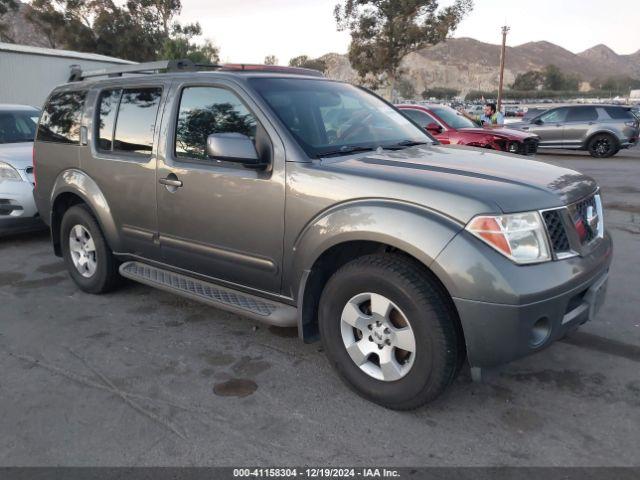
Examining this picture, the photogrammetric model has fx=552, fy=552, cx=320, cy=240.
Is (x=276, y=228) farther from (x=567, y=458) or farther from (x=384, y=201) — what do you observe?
(x=567, y=458)

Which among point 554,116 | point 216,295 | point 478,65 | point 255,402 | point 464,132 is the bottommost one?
point 255,402

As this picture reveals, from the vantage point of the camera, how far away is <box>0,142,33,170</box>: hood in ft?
21.8

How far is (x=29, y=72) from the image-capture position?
61.2ft

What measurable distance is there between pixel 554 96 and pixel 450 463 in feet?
317

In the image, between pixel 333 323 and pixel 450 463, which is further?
pixel 333 323

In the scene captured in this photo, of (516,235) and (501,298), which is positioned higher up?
(516,235)

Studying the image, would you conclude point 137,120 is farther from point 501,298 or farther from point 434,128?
point 434,128

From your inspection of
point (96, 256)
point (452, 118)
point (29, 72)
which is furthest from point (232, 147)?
point (29, 72)

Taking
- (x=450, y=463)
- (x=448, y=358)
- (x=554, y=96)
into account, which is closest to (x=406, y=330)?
(x=448, y=358)

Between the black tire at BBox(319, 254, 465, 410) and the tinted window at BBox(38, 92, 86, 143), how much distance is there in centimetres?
297

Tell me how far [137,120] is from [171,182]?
0.72 m

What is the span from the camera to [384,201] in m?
2.85

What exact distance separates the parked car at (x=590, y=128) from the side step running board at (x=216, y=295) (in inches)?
619

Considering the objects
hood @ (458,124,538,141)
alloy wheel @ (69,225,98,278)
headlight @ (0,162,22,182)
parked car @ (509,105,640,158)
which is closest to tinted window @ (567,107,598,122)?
parked car @ (509,105,640,158)
